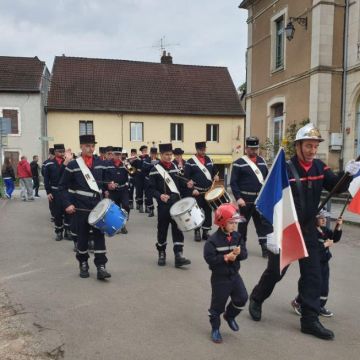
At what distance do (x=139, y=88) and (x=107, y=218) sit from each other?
102 ft

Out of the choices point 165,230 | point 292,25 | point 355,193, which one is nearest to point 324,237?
point 355,193

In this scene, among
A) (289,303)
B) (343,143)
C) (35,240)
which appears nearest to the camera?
(289,303)

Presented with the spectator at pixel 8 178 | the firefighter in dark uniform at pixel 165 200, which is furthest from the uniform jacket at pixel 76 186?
the spectator at pixel 8 178

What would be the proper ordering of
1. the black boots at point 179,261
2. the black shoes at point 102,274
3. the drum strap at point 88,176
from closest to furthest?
the black shoes at point 102,274 → the drum strap at point 88,176 → the black boots at point 179,261

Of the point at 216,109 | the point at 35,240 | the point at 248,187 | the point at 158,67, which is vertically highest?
the point at 158,67

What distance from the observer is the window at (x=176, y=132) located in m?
35.5

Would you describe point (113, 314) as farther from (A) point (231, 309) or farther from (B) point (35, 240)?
(B) point (35, 240)

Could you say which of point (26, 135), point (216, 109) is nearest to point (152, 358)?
point (26, 135)

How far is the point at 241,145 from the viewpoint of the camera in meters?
36.8

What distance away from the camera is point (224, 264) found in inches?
168

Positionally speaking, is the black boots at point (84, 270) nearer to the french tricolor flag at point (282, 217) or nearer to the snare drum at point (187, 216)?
the snare drum at point (187, 216)

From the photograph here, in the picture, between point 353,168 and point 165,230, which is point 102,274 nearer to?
point 165,230

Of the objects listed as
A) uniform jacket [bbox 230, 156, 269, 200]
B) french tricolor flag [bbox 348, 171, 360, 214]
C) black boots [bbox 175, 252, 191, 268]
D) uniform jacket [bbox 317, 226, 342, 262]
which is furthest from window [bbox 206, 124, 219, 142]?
uniform jacket [bbox 317, 226, 342, 262]

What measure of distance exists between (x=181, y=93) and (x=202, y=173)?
2788 centimetres
